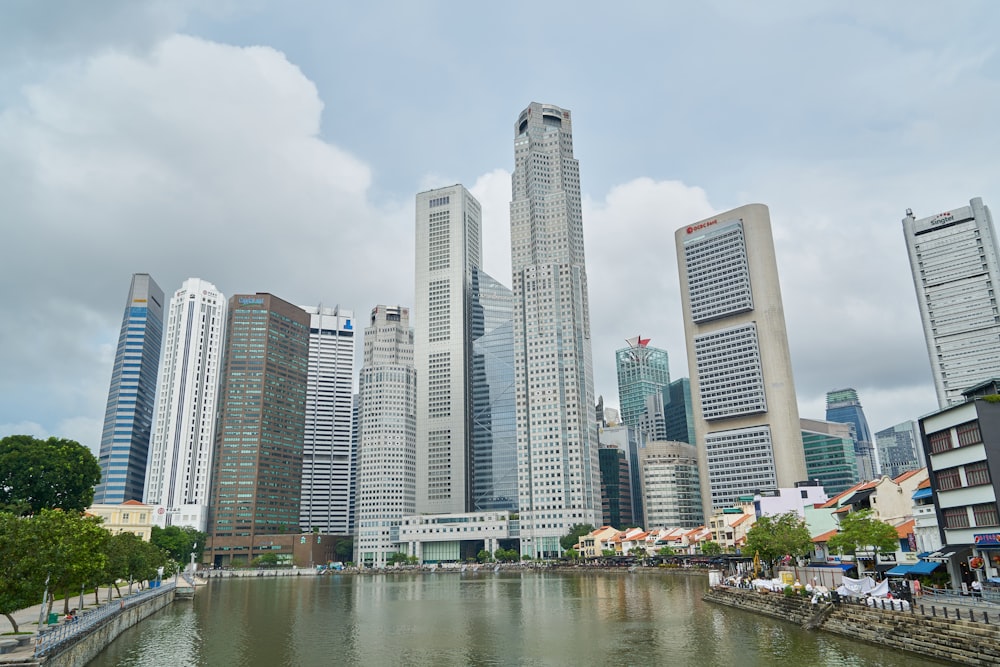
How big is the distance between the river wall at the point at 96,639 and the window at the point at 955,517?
71119 mm

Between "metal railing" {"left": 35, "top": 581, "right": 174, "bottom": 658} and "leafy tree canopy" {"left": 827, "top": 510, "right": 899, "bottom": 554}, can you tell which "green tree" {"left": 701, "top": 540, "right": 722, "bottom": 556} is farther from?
"metal railing" {"left": 35, "top": 581, "right": 174, "bottom": 658}

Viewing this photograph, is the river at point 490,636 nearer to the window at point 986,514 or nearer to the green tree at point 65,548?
the green tree at point 65,548

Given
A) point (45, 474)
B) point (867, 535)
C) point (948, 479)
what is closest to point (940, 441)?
point (948, 479)

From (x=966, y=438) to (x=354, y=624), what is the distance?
2532 inches

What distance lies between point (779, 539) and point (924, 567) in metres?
26.3

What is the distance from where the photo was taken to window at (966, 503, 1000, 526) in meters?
55.9

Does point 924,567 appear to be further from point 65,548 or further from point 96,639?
point 96,639

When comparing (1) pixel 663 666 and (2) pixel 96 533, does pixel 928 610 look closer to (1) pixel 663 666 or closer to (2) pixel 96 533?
(1) pixel 663 666

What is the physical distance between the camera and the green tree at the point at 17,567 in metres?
42.6

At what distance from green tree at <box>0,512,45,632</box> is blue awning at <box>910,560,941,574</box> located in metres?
69.3

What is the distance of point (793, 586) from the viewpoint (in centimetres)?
6950

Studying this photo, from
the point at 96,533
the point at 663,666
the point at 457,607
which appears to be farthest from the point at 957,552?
the point at 96,533

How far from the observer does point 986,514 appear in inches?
2248

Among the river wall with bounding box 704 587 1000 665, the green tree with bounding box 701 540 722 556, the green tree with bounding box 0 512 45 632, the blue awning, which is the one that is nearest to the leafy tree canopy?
the blue awning
